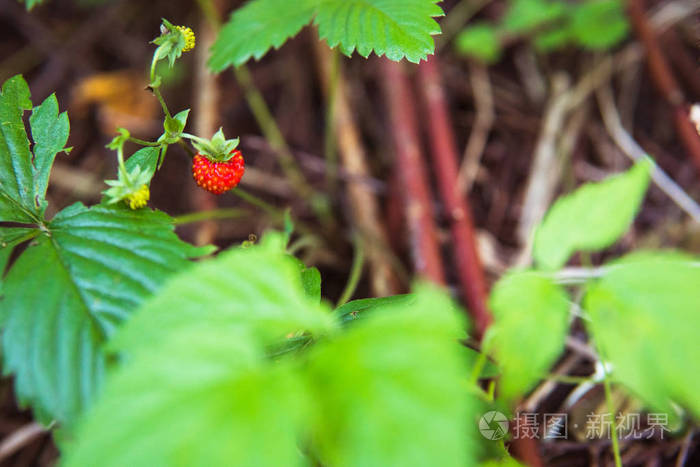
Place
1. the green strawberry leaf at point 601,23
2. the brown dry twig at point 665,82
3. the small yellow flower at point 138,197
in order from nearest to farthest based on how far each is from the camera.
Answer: the small yellow flower at point 138,197
the brown dry twig at point 665,82
the green strawberry leaf at point 601,23

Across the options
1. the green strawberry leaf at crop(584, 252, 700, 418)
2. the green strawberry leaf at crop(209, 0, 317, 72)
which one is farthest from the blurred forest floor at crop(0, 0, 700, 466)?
the green strawberry leaf at crop(584, 252, 700, 418)

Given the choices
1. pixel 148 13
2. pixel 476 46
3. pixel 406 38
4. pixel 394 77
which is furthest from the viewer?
pixel 148 13

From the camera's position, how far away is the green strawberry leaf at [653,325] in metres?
0.74

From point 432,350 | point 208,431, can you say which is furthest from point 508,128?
point 208,431

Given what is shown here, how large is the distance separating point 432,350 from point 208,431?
29 cm

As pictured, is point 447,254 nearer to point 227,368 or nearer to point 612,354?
point 612,354

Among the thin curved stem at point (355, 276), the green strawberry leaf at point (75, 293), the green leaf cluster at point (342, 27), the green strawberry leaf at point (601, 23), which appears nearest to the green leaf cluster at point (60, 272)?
the green strawberry leaf at point (75, 293)

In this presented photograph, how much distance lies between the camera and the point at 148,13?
2.79 m

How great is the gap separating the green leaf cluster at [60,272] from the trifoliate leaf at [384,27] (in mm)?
668

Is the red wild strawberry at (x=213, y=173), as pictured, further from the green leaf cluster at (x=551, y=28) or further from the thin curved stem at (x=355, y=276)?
the green leaf cluster at (x=551, y=28)

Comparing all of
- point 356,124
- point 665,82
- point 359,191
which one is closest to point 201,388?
point 359,191

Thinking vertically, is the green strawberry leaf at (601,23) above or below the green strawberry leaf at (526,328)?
above

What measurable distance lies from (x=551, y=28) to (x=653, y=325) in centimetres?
191

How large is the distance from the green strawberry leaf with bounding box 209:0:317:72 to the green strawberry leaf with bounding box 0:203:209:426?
24.5 inches
